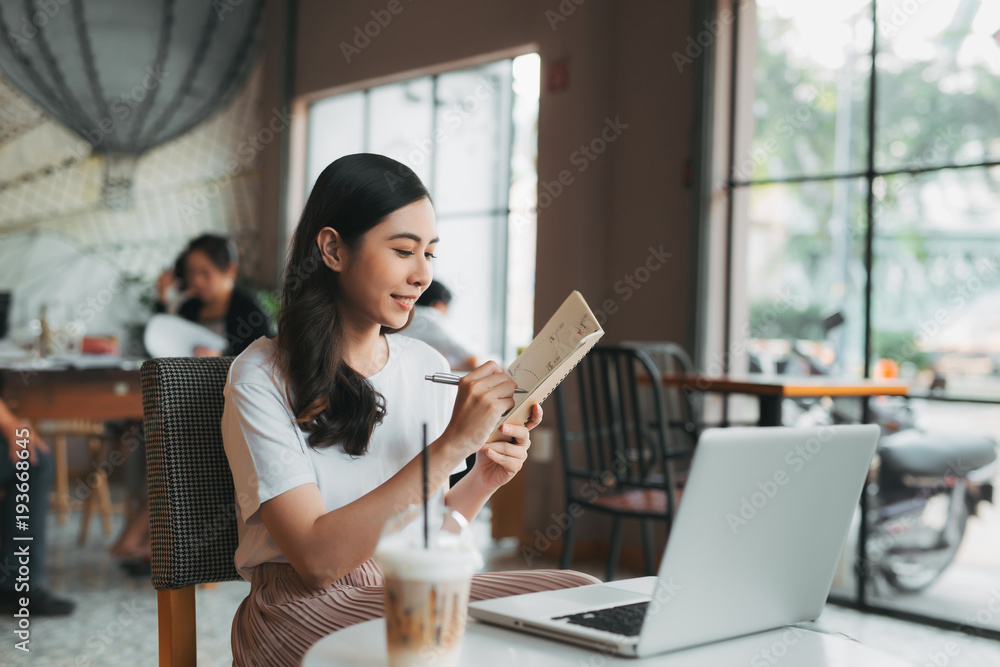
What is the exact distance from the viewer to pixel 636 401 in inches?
106

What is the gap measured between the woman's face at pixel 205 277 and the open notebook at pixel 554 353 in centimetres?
270

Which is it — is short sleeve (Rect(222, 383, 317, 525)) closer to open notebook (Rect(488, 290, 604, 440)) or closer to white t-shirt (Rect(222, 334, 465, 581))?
white t-shirt (Rect(222, 334, 465, 581))

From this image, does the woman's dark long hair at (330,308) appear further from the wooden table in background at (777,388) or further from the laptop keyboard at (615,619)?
the wooden table in background at (777,388)

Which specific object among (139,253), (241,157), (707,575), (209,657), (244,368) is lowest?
(209,657)

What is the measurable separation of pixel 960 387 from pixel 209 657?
264cm

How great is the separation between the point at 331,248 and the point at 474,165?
14.9 ft

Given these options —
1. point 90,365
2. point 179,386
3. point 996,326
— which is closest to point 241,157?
point 90,365

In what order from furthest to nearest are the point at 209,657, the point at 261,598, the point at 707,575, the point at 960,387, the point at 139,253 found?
the point at 139,253 → the point at 960,387 → the point at 209,657 → the point at 261,598 → the point at 707,575

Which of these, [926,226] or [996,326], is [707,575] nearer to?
[996,326]

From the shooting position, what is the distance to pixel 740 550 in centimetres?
73

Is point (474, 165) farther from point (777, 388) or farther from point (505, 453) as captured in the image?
point (505, 453)

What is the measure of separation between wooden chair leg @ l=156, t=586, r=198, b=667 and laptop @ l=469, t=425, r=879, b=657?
0.52m

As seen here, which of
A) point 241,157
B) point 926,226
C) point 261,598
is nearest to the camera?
point 261,598

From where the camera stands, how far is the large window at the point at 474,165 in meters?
5.38
